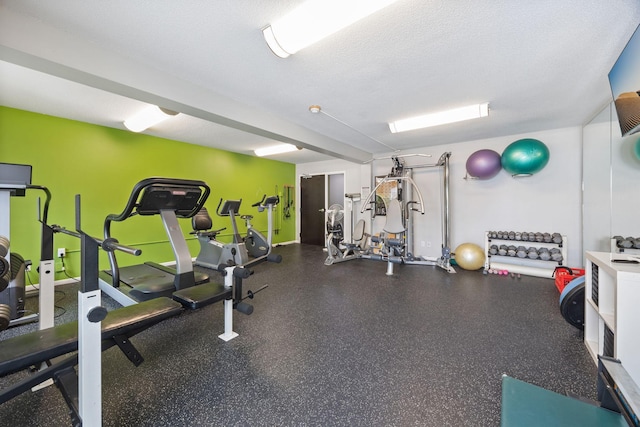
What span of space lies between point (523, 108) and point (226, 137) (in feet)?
14.4

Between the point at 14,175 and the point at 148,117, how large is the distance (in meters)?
1.77

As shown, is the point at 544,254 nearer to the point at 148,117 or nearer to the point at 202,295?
the point at 202,295

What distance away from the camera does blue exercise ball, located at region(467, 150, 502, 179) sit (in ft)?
13.6

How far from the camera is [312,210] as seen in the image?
720 centimetres

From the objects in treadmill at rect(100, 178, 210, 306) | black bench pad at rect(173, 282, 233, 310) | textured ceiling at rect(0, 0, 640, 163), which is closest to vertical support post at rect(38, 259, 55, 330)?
treadmill at rect(100, 178, 210, 306)

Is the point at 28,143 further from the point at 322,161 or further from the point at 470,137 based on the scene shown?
the point at 470,137

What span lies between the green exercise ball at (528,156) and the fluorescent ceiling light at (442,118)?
1.15 m

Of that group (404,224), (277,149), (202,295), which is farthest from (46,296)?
(404,224)

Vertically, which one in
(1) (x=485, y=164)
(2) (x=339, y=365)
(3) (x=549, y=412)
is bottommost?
(2) (x=339, y=365)

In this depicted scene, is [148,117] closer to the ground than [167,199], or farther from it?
farther from it

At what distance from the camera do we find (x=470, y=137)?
4.45 metres

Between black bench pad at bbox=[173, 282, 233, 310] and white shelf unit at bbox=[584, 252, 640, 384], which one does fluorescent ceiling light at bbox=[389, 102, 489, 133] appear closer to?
white shelf unit at bbox=[584, 252, 640, 384]

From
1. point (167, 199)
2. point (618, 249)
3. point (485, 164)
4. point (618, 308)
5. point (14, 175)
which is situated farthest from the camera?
point (485, 164)

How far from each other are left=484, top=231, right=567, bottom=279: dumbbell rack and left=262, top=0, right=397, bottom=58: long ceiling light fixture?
415 centimetres
